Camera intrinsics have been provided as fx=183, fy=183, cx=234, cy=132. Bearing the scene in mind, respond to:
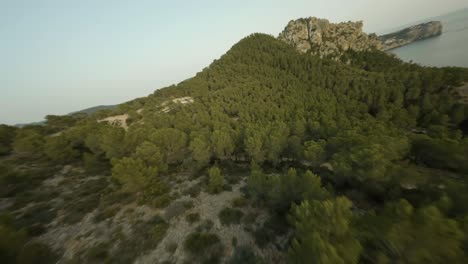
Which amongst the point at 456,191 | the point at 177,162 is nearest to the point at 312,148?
the point at 456,191

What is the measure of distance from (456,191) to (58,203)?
38.1 metres

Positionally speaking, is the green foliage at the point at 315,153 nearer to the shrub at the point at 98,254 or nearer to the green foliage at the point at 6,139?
the shrub at the point at 98,254

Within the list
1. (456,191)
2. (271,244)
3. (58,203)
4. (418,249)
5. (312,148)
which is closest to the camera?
(418,249)

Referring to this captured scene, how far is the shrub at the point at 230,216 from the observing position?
1943 cm

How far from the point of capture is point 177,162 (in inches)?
1457

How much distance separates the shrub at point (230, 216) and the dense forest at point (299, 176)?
4.5 inches

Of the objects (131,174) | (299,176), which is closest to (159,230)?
(131,174)

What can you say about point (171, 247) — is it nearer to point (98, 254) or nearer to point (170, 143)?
point (98, 254)

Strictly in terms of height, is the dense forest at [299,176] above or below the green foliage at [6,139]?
below

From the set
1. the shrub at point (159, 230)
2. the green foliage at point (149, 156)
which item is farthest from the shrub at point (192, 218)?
the green foliage at point (149, 156)

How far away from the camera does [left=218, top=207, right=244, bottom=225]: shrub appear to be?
19.4m

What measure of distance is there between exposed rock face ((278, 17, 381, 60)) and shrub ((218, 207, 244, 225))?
458ft

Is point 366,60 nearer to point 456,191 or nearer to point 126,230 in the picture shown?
point 456,191

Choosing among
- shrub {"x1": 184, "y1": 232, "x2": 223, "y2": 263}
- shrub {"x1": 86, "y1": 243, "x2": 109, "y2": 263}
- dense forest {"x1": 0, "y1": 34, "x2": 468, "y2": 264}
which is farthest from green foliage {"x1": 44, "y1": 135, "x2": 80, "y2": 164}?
shrub {"x1": 184, "y1": 232, "x2": 223, "y2": 263}
